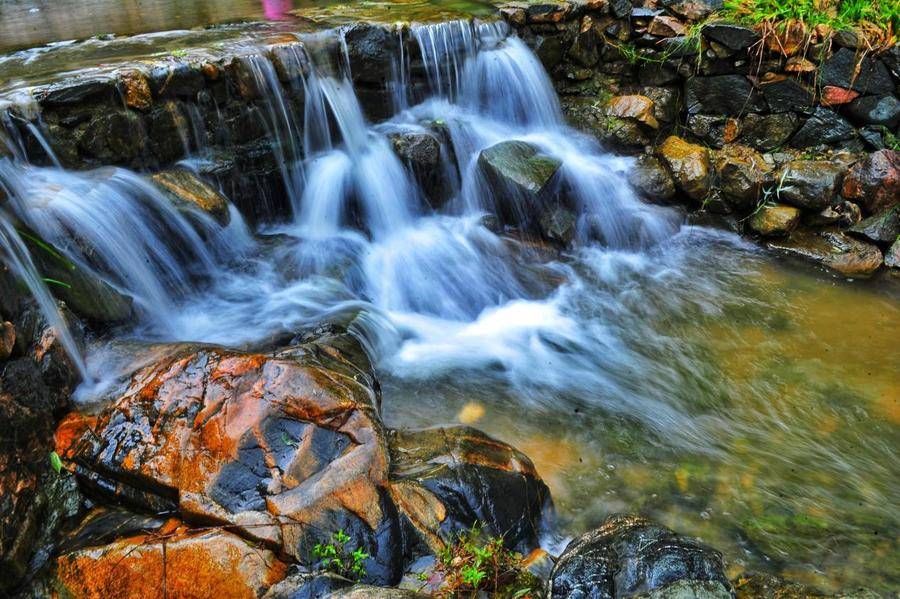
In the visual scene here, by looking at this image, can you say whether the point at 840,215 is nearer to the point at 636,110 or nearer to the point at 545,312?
the point at 636,110

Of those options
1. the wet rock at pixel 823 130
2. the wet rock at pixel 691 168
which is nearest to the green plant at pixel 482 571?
the wet rock at pixel 691 168

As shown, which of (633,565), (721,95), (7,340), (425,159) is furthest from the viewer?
(721,95)

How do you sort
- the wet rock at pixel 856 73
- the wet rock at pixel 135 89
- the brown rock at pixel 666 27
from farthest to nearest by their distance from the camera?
1. the brown rock at pixel 666 27
2. the wet rock at pixel 856 73
3. the wet rock at pixel 135 89

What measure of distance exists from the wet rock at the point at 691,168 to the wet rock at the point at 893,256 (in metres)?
1.93

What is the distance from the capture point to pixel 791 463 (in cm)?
429

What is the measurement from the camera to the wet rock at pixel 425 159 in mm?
6816

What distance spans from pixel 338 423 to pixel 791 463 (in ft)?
10.4

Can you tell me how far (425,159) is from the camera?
6.88 metres

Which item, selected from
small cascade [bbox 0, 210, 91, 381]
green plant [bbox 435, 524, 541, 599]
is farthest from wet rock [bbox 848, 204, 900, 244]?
small cascade [bbox 0, 210, 91, 381]

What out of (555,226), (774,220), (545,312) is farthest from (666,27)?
(545,312)

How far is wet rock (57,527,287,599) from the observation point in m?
2.71

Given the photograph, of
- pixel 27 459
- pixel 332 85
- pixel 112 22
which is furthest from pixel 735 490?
pixel 112 22

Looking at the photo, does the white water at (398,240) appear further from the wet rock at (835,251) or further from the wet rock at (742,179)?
the wet rock at (835,251)

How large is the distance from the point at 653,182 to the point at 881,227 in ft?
7.85
